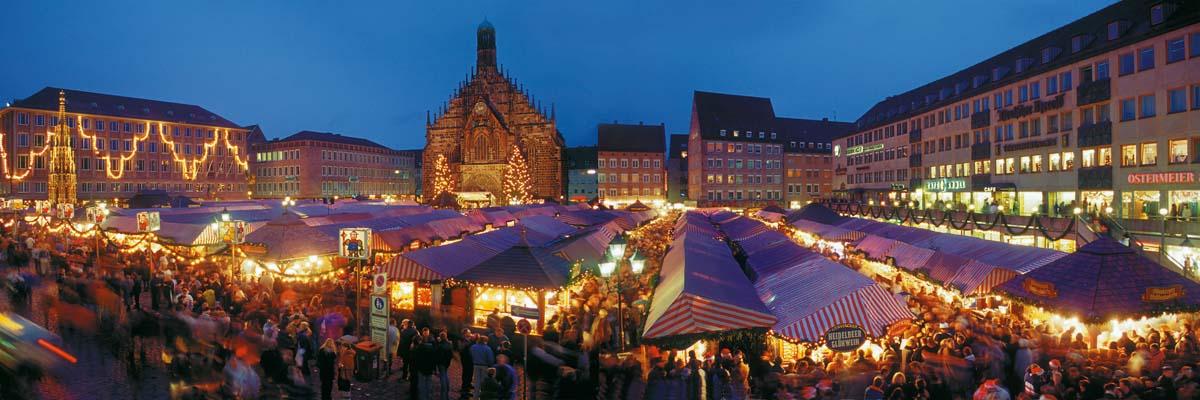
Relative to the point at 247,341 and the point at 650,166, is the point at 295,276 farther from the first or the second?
the point at 650,166

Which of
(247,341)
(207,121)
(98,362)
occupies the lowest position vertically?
(98,362)

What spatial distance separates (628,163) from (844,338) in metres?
76.9

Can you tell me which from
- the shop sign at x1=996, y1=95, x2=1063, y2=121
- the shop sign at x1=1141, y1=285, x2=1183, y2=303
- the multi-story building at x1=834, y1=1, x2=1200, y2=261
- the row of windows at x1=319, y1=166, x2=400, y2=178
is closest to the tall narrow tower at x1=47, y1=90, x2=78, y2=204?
the shop sign at x1=1141, y1=285, x2=1183, y2=303

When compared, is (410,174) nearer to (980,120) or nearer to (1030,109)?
(980,120)

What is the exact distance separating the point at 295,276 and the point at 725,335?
1160 centimetres

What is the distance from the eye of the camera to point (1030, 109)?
3947cm

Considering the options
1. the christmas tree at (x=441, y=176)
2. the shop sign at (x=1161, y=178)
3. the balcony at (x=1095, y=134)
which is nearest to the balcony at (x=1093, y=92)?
the balcony at (x=1095, y=134)

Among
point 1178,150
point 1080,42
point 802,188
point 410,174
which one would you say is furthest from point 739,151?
point 410,174

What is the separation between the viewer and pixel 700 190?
8112 cm

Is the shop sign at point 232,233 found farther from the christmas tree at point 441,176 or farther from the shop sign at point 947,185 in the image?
the christmas tree at point 441,176

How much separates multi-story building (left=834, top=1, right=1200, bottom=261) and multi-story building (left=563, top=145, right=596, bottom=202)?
41.3 m

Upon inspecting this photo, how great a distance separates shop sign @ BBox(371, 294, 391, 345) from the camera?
451 inches

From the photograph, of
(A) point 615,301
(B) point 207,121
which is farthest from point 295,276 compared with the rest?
(B) point 207,121

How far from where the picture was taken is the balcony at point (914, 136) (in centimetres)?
5488
